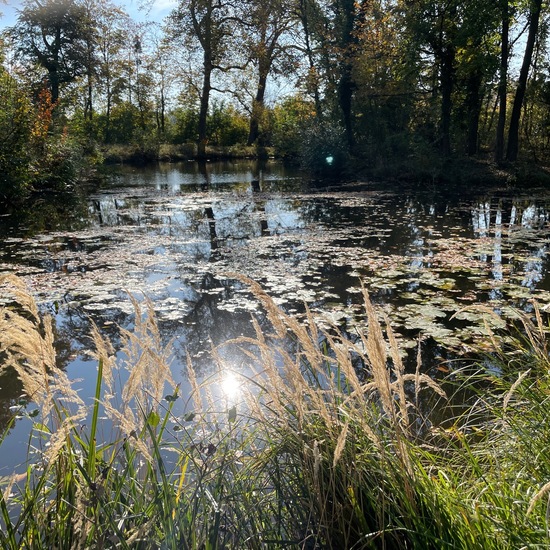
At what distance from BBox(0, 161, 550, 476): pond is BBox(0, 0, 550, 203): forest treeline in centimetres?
282

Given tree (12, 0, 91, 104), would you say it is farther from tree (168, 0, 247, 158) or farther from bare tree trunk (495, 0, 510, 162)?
bare tree trunk (495, 0, 510, 162)

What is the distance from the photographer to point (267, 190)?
16.4m

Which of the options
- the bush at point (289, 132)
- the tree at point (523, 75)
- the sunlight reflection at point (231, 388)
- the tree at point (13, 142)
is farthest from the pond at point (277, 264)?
the bush at point (289, 132)

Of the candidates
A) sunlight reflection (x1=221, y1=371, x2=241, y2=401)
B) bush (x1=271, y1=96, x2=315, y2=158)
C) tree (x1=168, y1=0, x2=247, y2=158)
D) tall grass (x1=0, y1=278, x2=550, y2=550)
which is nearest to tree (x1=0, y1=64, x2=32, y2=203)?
sunlight reflection (x1=221, y1=371, x2=241, y2=401)

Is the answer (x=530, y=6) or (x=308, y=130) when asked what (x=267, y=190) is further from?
(x=530, y=6)

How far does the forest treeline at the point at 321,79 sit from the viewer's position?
46.4 feet

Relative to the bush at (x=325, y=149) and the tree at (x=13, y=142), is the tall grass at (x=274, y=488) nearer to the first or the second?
the tree at (x=13, y=142)

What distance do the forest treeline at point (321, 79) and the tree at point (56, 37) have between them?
0.07 meters

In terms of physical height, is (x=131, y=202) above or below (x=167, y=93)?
below

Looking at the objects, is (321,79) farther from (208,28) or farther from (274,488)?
(274,488)

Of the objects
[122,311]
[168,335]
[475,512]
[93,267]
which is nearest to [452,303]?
[168,335]

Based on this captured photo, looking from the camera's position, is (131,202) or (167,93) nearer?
(131,202)

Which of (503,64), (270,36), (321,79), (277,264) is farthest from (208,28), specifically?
(277,264)

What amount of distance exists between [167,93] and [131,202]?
29.6 m
